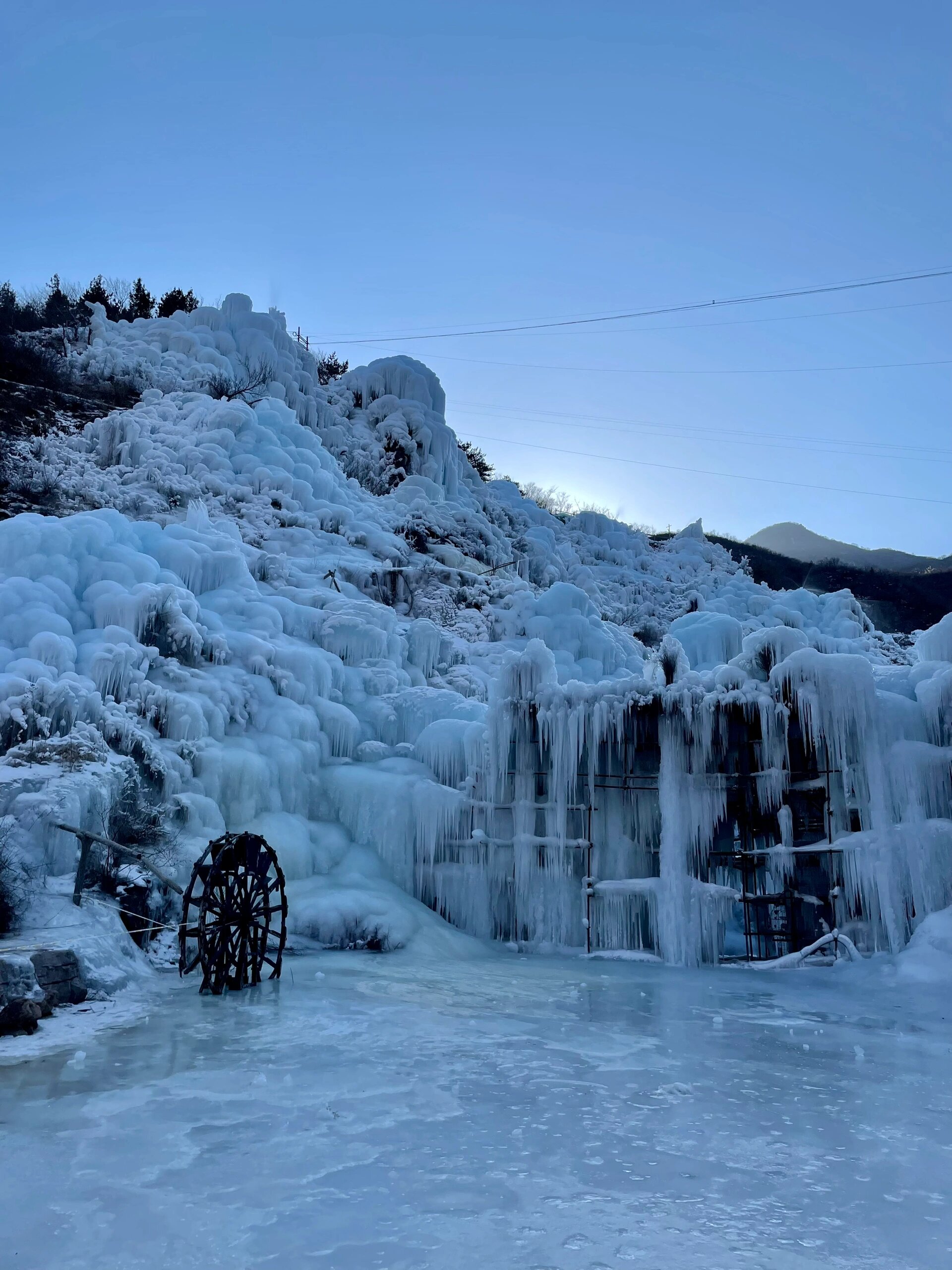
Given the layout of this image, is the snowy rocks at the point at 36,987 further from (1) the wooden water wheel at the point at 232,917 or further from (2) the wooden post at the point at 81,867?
(1) the wooden water wheel at the point at 232,917

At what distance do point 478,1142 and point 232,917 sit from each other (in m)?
6.36

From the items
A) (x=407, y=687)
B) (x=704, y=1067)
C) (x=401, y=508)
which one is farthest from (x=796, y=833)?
(x=401, y=508)

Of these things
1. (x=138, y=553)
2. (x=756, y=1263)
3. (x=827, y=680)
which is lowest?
(x=756, y=1263)

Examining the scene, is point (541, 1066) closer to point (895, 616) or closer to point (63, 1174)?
point (63, 1174)

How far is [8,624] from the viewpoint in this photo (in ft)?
45.1

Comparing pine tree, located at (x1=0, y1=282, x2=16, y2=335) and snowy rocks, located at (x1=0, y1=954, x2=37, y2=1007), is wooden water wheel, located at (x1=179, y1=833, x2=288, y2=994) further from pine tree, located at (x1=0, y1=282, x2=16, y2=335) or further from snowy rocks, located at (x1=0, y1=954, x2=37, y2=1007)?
pine tree, located at (x1=0, y1=282, x2=16, y2=335)

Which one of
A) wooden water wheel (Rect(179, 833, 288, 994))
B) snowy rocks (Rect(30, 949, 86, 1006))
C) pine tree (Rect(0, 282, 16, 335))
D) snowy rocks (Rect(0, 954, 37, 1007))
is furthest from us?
pine tree (Rect(0, 282, 16, 335))

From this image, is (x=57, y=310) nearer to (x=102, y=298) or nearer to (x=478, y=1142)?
(x=102, y=298)

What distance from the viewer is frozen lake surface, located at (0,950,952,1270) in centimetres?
436

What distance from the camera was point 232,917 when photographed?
37.4 ft

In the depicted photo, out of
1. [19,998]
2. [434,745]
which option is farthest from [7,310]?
[19,998]

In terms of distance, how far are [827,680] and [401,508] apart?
1579 centimetres

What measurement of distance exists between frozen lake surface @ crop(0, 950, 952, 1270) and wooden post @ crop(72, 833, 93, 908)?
157 cm

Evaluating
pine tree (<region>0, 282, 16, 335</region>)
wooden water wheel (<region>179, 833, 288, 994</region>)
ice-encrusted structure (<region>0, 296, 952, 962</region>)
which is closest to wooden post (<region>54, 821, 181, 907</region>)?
wooden water wheel (<region>179, 833, 288, 994</region>)
